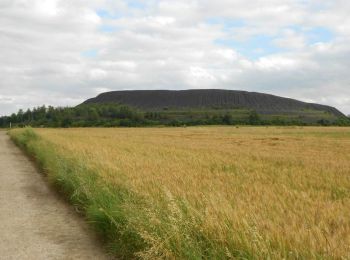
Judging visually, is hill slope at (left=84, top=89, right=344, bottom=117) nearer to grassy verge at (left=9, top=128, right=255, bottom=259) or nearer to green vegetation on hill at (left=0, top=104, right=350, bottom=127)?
green vegetation on hill at (left=0, top=104, right=350, bottom=127)

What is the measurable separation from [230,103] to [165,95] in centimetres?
2758

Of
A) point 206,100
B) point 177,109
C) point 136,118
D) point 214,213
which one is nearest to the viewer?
point 214,213

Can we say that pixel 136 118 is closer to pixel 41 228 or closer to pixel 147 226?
pixel 41 228

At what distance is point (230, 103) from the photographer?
190 meters

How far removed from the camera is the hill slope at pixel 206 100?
185625mm

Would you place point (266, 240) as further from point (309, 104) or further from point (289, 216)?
point (309, 104)

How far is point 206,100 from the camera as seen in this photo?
19212 centimetres

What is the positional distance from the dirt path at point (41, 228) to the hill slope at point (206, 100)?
169844 millimetres

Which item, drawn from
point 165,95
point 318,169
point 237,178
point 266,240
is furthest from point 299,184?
point 165,95

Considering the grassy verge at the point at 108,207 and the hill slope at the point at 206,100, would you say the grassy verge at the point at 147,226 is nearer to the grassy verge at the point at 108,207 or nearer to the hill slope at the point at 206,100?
the grassy verge at the point at 108,207

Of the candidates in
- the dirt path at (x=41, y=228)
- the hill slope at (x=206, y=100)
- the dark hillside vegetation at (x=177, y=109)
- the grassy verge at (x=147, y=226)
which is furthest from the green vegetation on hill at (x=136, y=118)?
the grassy verge at (x=147, y=226)

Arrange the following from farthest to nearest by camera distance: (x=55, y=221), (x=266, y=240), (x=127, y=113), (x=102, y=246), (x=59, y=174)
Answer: (x=127, y=113) → (x=59, y=174) → (x=55, y=221) → (x=102, y=246) → (x=266, y=240)

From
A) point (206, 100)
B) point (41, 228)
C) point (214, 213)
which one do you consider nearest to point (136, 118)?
point (206, 100)

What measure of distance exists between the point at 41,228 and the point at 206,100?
185 meters
